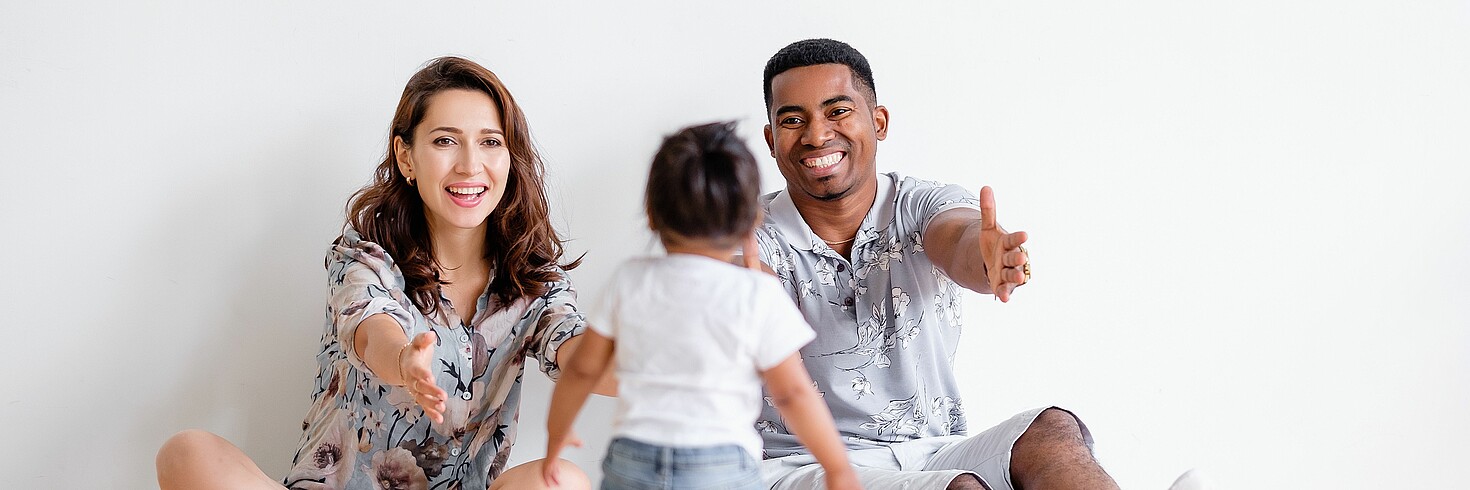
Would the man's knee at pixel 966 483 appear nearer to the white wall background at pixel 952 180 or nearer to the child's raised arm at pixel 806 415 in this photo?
the child's raised arm at pixel 806 415

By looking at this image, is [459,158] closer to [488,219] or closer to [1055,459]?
[488,219]

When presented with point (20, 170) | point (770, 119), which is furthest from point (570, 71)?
point (20, 170)

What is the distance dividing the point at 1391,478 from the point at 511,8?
1699 mm

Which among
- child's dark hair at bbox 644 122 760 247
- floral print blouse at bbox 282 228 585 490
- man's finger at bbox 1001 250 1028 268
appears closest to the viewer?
child's dark hair at bbox 644 122 760 247

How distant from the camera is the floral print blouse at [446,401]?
147cm

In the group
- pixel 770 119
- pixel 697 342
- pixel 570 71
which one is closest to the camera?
pixel 697 342

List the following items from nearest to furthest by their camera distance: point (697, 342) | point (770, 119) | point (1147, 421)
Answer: point (697, 342) < point (770, 119) < point (1147, 421)

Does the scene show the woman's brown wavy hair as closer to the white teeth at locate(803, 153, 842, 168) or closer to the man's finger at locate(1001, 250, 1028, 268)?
the white teeth at locate(803, 153, 842, 168)

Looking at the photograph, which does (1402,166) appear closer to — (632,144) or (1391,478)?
(1391,478)

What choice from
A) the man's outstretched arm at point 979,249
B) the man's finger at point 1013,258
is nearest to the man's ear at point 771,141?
the man's outstretched arm at point 979,249

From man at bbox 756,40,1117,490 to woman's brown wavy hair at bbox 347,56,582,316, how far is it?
313 mm

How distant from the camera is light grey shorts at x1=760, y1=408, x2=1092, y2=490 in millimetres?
1314

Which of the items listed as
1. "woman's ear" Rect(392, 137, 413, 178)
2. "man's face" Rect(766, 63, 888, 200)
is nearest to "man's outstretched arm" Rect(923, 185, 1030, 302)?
"man's face" Rect(766, 63, 888, 200)

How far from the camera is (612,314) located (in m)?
0.95
